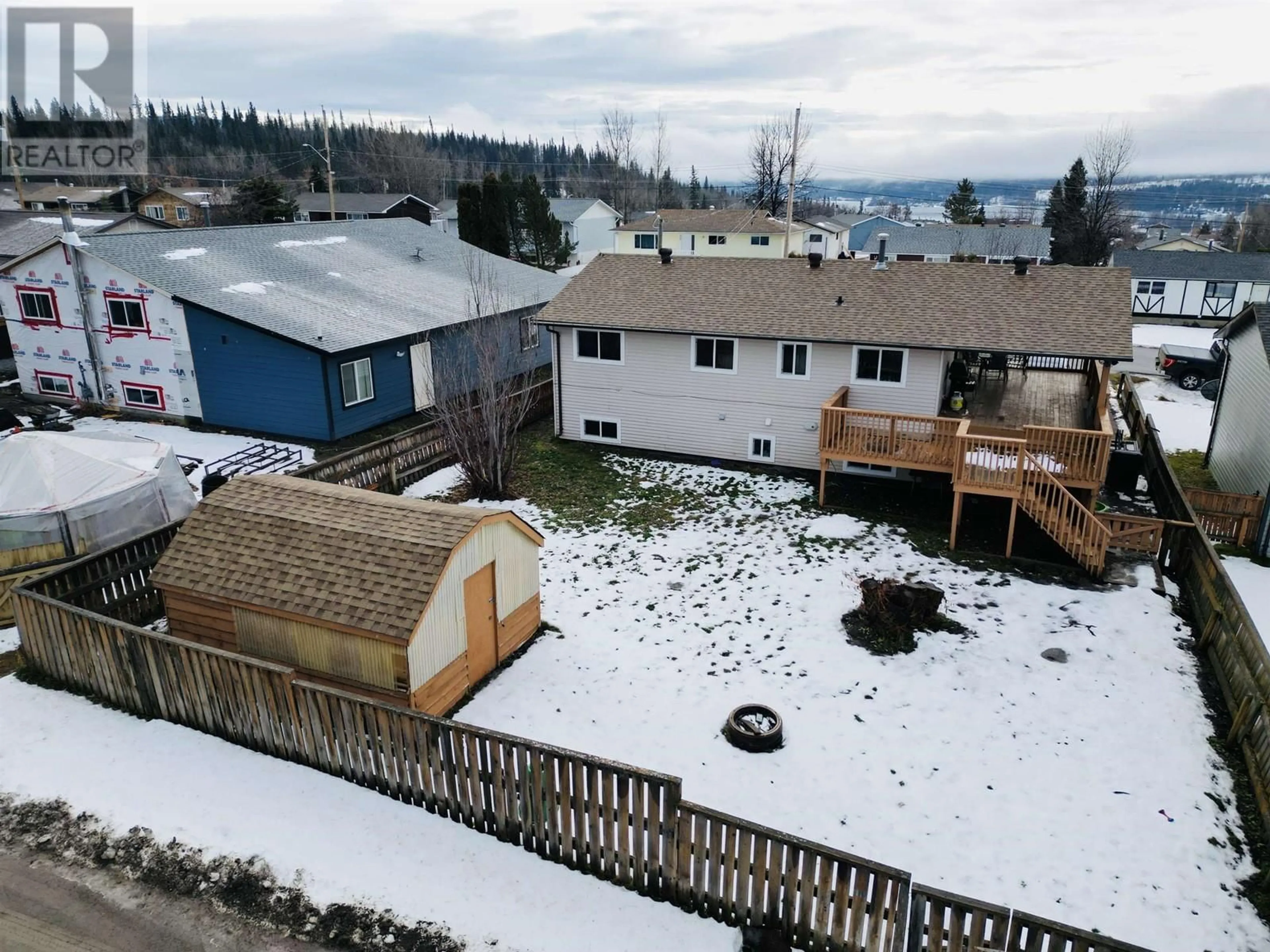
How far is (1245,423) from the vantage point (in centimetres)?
1892

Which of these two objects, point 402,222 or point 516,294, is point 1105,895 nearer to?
point 516,294

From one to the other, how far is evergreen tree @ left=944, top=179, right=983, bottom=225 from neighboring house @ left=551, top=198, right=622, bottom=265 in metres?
36.0

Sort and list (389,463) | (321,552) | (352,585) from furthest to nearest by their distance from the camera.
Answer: (389,463)
(321,552)
(352,585)

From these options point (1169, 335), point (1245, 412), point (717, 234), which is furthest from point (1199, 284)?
point (1245, 412)

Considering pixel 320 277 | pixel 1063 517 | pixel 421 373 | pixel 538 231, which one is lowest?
pixel 1063 517

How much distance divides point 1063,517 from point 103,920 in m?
15.0

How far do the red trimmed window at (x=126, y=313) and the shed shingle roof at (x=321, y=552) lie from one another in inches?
607

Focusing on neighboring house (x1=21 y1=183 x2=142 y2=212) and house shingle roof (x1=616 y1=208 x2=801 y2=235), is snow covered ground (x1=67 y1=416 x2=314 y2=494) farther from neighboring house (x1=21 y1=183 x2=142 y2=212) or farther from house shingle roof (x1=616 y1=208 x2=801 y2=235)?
neighboring house (x1=21 y1=183 x2=142 y2=212)

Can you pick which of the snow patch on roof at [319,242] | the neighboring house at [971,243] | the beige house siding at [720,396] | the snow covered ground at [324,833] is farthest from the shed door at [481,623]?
the neighboring house at [971,243]

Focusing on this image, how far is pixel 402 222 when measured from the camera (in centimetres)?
3491

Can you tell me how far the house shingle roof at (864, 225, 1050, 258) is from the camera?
58.6 m

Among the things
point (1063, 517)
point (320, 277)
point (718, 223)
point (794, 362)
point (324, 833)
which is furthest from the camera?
point (718, 223)

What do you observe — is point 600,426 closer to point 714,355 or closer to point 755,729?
point 714,355

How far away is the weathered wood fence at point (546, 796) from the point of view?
640 centimetres
